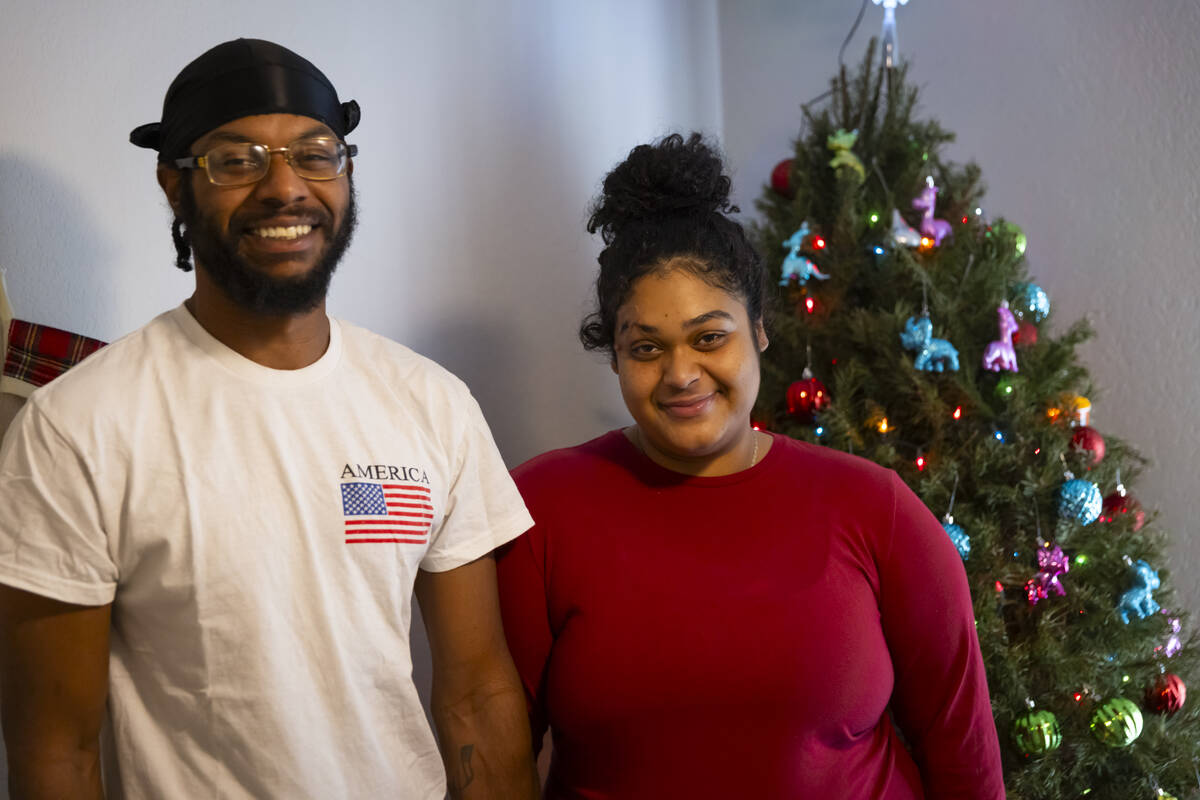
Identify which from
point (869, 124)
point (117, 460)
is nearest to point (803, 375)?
point (869, 124)

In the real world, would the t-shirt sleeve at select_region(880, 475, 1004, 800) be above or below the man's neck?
below

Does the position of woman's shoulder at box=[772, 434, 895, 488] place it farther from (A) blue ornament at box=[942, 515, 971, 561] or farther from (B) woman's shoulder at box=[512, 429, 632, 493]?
(A) blue ornament at box=[942, 515, 971, 561]

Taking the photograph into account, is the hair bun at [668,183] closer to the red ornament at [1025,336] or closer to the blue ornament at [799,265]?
the blue ornament at [799,265]

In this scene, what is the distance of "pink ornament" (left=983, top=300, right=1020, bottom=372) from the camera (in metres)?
2.03

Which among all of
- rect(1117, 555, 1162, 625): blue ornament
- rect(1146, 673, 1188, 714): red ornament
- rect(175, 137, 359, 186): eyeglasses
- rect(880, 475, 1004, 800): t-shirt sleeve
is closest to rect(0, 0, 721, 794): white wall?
rect(175, 137, 359, 186): eyeglasses

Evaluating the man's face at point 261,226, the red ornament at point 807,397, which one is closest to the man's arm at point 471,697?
the man's face at point 261,226

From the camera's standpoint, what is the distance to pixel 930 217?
7.04 ft

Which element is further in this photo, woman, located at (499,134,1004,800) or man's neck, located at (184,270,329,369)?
woman, located at (499,134,1004,800)

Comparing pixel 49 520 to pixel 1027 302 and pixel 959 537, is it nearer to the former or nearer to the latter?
pixel 959 537

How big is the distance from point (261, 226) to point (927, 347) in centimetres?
134

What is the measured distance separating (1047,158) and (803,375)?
1013 mm

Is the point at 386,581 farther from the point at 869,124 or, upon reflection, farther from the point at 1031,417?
the point at 869,124

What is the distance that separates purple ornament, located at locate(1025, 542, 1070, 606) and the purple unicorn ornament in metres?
0.68

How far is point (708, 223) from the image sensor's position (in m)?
1.56
